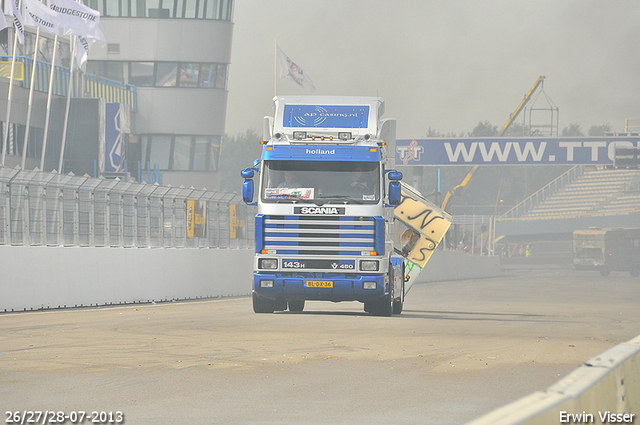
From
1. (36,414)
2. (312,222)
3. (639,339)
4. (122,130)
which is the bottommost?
(36,414)

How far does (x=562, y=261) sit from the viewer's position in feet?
314

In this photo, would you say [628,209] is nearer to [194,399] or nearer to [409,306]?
[409,306]

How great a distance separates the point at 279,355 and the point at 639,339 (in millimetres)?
6406

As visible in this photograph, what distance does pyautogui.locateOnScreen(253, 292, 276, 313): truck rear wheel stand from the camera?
19.8 m

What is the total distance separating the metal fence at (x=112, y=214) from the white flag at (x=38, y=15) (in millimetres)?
12538

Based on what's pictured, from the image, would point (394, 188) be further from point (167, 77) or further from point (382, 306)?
point (167, 77)

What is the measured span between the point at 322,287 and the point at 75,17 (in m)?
25.7

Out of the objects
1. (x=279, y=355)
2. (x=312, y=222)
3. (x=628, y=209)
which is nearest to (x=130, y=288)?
(x=312, y=222)

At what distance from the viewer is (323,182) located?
18062 mm

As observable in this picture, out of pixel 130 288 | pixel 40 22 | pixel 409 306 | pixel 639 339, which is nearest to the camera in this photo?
pixel 639 339

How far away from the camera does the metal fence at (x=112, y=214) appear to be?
19.8 meters

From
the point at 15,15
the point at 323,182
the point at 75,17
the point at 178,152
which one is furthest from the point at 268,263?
the point at 178,152

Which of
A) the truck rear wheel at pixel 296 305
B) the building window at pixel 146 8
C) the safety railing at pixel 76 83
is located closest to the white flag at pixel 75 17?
the safety railing at pixel 76 83

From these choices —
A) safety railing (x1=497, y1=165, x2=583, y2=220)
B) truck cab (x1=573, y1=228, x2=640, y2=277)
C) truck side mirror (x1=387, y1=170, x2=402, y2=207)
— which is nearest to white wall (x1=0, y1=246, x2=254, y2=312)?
truck side mirror (x1=387, y1=170, x2=402, y2=207)
